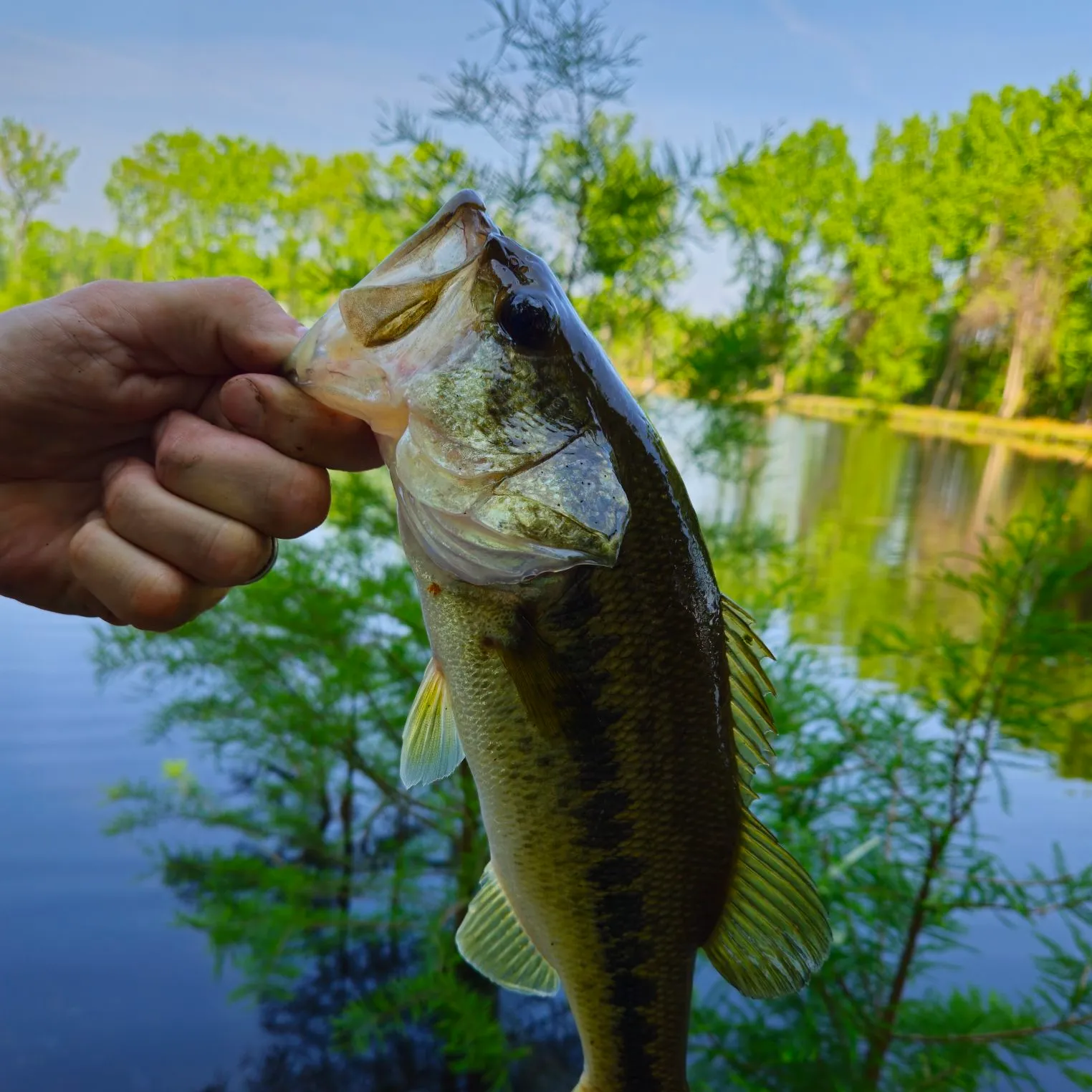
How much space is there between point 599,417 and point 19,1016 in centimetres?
436

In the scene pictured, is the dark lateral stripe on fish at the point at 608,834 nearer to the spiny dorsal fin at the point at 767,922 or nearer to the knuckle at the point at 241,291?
the spiny dorsal fin at the point at 767,922

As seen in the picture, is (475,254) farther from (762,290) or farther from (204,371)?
(762,290)

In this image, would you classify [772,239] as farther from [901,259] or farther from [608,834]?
[901,259]

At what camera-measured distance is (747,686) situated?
4.00 feet

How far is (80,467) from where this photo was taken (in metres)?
1.50

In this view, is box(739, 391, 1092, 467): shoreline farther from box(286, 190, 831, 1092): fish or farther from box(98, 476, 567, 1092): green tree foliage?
box(286, 190, 831, 1092): fish

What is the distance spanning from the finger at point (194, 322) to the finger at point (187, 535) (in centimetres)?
23

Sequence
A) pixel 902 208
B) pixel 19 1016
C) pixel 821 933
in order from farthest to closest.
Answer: pixel 902 208 → pixel 19 1016 → pixel 821 933

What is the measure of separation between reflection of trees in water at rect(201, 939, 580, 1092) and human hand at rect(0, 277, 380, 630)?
2747mm

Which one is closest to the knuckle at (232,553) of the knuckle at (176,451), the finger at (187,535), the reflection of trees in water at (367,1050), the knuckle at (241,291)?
the finger at (187,535)

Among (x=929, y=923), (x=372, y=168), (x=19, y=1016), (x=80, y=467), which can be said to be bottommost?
(x=19, y=1016)

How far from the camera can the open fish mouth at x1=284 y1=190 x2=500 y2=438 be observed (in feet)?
3.45

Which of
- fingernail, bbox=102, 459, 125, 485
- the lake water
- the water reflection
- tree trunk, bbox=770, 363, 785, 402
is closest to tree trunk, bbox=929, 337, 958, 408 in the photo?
the water reflection

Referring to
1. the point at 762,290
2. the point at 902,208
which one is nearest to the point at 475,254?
the point at 762,290
